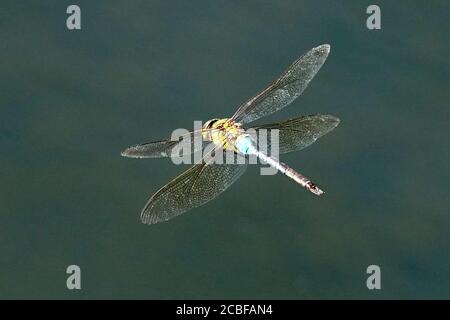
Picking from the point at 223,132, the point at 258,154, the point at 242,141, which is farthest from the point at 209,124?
the point at 258,154

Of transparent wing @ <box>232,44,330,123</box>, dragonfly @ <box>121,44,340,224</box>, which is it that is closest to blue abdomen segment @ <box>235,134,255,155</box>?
dragonfly @ <box>121,44,340,224</box>

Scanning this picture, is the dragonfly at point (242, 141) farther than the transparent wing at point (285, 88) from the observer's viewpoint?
No

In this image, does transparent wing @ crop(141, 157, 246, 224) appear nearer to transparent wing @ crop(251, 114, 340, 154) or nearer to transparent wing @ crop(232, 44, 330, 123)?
transparent wing @ crop(251, 114, 340, 154)

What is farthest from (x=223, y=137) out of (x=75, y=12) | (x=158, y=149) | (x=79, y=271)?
(x=75, y=12)

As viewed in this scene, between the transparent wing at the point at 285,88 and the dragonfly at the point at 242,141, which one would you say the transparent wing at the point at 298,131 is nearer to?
the dragonfly at the point at 242,141

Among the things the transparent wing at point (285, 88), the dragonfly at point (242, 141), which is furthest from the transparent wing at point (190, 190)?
the transparent wing at point (285, 88)

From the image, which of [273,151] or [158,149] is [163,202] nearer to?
[158,149]

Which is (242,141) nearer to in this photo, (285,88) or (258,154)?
(258,154)
